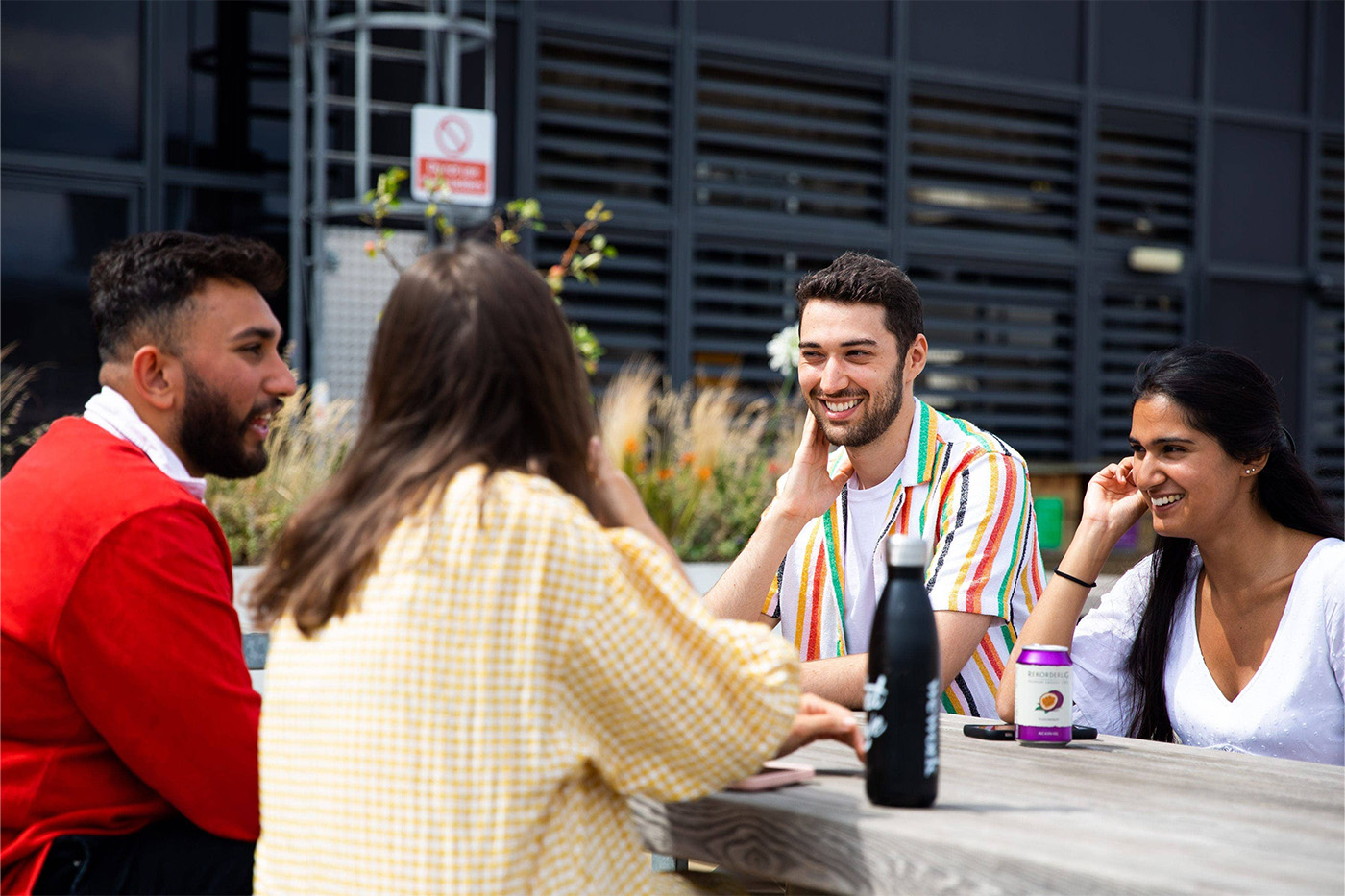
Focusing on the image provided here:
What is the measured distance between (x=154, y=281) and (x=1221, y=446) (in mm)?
1951

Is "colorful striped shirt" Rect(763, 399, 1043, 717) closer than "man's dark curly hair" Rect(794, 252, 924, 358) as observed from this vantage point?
Yes

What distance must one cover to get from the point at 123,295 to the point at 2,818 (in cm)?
85

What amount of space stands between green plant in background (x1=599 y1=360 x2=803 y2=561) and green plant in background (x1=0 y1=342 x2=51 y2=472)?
2.77 m

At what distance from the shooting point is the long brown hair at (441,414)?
5.10ft


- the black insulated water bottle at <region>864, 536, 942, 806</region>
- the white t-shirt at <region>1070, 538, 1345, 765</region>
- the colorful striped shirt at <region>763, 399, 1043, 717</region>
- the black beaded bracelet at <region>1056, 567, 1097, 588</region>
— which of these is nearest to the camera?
the black insulated water bottle at <region>864, 536, 942, 806</region>

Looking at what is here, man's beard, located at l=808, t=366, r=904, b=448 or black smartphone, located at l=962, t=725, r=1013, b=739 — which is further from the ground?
man's beard, located at l=808, t=366, r=904, b=448

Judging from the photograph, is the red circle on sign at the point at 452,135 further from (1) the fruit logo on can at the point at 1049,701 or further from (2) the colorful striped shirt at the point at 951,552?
(1) the fruit logo on can at the point at 1049,701

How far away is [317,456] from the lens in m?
6.22

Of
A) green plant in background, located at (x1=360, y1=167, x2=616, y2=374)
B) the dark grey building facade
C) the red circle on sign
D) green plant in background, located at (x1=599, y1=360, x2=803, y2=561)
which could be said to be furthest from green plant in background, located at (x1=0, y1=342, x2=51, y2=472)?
green plant in background, located at (x1=599, y1=360, x2=803, y2=561)

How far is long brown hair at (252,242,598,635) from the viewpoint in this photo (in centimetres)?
155

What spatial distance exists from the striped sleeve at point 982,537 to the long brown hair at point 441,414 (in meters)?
1.24

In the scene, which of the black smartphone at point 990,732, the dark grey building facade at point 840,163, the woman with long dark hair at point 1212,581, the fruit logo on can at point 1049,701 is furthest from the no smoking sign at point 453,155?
the fruit logo on can at point 1049,701

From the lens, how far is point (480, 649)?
1.48 meters

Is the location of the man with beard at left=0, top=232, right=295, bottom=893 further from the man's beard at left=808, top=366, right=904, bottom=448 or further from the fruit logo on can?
the man's beard at left=808, top=366, right=904, bottom=448
